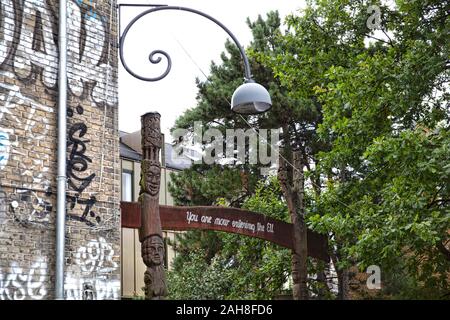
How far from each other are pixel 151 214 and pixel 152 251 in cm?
44

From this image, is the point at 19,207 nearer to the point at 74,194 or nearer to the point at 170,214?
the point at 74,194

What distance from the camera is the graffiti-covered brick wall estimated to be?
7.10 meters

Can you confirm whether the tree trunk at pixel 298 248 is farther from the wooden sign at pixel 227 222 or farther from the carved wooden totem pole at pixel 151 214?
the carved wooden totem pole at pixel 151 214

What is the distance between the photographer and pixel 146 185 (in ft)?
26.2

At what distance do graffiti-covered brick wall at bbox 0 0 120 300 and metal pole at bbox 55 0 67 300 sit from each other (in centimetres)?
11

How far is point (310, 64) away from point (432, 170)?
484 cm

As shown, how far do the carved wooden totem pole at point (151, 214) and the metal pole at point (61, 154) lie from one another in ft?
3.18

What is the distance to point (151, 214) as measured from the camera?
7.93 m

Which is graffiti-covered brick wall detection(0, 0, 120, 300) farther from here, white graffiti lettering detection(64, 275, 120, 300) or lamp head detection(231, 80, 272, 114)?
lamp head detection(231, 80, 272, 114)
